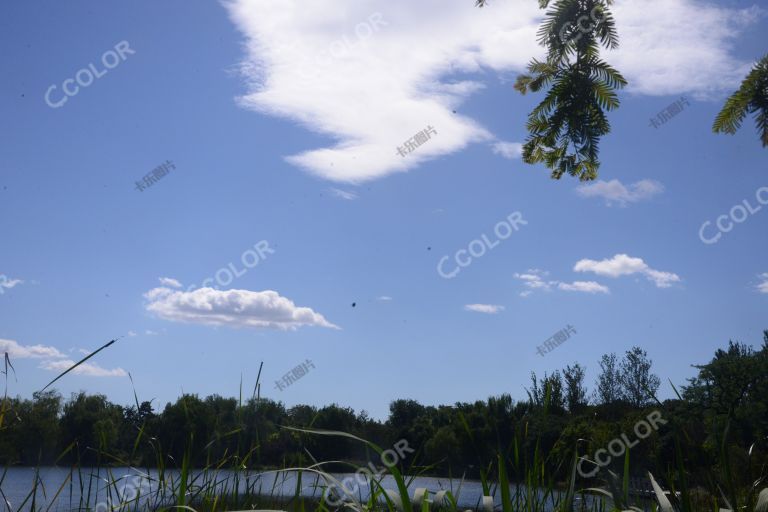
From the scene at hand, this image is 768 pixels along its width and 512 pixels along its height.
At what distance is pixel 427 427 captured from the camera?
27906 mm

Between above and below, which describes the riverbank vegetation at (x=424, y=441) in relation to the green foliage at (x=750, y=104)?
below

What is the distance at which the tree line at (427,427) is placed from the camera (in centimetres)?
276

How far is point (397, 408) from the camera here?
Answer: 88.1 metres

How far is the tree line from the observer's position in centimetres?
276

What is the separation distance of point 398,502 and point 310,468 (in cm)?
28

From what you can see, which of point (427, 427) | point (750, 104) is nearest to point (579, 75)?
point (750, 104)

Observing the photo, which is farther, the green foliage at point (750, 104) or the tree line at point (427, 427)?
the green foliage at point (750, 104)

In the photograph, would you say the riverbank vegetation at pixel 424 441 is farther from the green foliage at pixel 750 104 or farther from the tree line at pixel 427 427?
the green foliage at pixel 750 104

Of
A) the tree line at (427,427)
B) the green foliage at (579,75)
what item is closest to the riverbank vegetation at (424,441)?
the tree line at (427,427)

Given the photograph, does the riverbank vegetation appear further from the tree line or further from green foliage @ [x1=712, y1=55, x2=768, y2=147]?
green foliage @ [x1=712, y1=55, x2=768, y2=147]

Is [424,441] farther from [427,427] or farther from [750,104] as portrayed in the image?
[427,427]

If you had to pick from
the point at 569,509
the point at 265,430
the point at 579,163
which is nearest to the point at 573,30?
the point at 579,163

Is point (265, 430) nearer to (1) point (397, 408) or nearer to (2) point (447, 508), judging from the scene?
(2) point (447, 508)

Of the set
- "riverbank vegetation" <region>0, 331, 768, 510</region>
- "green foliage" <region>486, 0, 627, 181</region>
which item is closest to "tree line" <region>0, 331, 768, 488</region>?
"riverbank vegetation" <region>0, 331, 768, 510</region>
